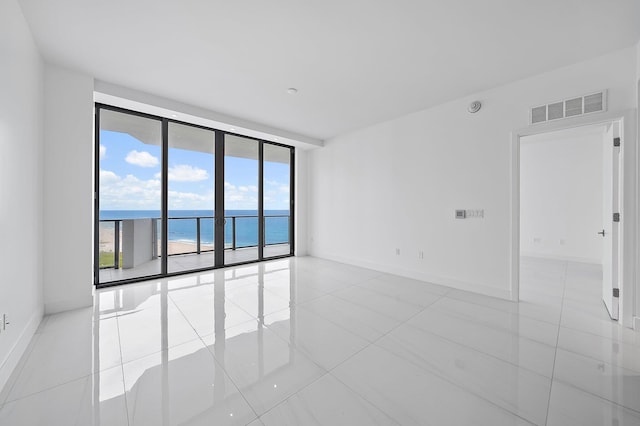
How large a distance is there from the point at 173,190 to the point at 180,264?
1.73 m

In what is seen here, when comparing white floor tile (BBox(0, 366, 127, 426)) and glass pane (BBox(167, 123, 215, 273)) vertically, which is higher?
glass pane (BBox(167, 123, 215, 273))

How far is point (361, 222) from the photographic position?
500cm

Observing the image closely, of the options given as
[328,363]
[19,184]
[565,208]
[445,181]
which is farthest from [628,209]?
[19,184]

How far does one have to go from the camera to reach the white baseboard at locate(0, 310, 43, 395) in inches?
63.3

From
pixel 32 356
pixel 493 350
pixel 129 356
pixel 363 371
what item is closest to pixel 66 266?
pixel 32 356

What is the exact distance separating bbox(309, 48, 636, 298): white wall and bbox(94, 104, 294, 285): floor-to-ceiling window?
1.69 meters

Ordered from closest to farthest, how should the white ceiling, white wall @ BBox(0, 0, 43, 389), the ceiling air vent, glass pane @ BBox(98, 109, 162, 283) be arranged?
1. white wall @ BBox(0, 0, 43, 389)
2. the white ceiling
3. the ceiling air vent
4. glass pane @ BBox(98, 109, 162, 283)

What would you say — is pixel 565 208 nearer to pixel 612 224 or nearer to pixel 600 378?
pixel 612 224

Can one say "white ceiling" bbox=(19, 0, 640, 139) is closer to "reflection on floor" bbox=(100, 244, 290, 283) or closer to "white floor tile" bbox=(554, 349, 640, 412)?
"white floor tile" bbox=(554, 349, 640, 412)

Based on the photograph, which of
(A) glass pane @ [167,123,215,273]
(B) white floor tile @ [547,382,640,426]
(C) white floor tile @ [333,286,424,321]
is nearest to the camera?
(B) white floor tile @ [547,382,640,426]

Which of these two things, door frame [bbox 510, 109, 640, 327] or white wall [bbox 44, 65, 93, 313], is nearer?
door frame [bbox 510, 109, 640, 327]

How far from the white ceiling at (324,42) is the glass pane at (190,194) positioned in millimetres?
1497

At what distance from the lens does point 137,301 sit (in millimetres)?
3037

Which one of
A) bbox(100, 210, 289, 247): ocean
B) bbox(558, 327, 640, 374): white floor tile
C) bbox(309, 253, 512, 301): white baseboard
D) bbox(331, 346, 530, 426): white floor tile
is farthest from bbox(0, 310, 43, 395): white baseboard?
bbox(309, 253, 512, 301): white baseboard
